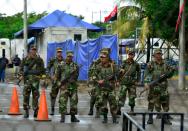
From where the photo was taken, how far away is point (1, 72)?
13.2 m

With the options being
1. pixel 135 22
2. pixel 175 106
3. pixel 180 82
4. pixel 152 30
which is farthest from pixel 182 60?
pixel 135 22

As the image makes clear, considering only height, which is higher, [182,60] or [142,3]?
[142,3]

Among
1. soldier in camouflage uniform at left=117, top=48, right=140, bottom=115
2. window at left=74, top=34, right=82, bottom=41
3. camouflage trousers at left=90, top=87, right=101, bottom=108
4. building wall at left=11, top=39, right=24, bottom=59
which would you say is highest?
window at left=74, top=34, right=82, bottom=41

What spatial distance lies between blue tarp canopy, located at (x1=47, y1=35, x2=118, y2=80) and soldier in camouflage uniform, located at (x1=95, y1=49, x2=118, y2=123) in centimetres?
438

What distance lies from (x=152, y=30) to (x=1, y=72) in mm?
3597

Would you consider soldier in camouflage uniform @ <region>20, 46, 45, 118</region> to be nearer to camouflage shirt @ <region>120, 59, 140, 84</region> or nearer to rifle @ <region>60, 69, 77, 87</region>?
rifle @ <region>60, 69, 77, 87</region>

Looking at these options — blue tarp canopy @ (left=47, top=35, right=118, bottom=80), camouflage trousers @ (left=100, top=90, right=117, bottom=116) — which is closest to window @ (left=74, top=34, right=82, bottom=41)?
blue tarp canopy @ (left=47, top=35, right=118, bottom=80)

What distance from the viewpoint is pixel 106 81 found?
259 inches

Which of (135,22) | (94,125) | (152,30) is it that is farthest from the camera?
(135,22)

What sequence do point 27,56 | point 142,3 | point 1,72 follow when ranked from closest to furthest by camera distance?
point 27,56
point 142,3
point 1,72

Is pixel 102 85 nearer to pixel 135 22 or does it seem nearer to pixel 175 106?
pixel 175 106

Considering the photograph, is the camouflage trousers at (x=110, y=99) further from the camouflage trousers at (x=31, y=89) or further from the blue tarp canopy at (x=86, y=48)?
the blue tarp canopy at (x=86, y=48)

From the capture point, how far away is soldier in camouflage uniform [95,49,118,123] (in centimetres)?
656

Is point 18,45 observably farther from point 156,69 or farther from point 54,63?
point 156,69
